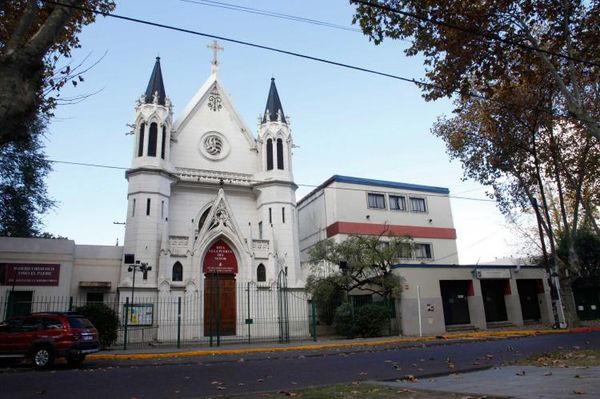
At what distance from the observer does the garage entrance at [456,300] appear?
30.9 metres

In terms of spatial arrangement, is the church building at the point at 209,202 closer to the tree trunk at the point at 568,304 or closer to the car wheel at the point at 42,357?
the car wheel at the point at 42,357

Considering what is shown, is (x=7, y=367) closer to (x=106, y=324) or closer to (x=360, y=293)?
(x=106, y=324)

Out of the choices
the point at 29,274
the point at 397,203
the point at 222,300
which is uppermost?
the point at 397,203

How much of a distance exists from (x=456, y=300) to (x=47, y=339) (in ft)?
80.2

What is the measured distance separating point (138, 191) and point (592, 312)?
33877mm

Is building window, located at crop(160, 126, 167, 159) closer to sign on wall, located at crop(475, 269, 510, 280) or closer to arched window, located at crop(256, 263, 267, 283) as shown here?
arched window, located at crop(256, 263, 267, 283)

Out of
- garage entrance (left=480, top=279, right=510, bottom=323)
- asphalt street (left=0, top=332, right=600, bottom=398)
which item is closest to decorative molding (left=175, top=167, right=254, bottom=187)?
asphalt street (left=0, top=332, right=600, bottom=398)

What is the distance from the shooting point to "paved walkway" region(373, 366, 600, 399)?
22.1 feet

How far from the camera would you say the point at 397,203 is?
125ft

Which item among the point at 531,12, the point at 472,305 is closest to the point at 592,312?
the point at 472,305

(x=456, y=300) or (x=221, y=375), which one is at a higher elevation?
(x=456, y=300)

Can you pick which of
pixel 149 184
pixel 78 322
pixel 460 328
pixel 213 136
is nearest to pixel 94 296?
pixel 149 184

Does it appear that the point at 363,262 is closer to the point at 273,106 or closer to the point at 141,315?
the point at 141,315

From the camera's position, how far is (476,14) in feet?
46.8
